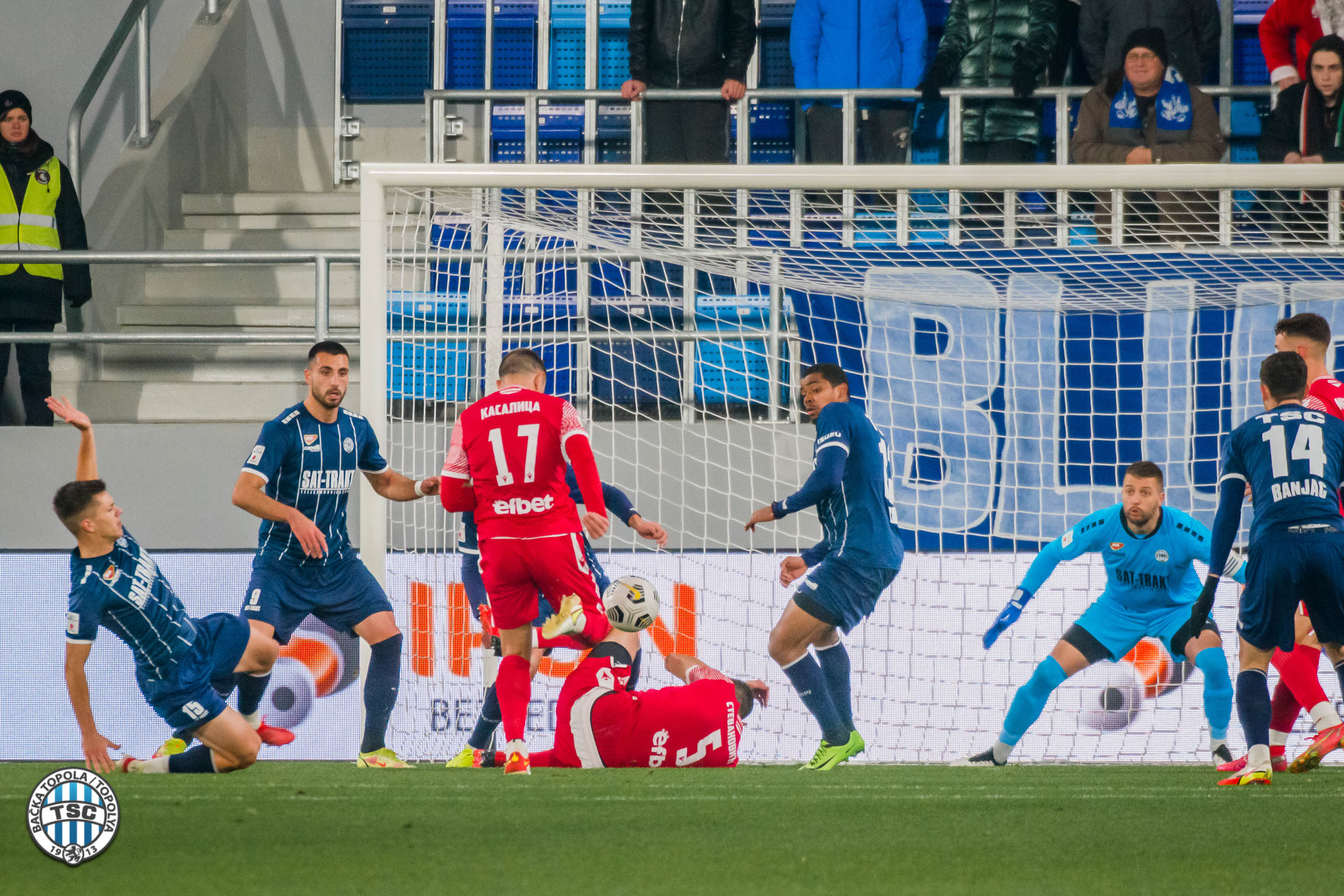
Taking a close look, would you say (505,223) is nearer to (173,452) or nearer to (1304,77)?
(173,452)

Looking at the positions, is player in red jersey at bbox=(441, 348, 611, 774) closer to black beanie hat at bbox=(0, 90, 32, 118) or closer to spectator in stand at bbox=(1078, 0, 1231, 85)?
Result: black beanie hat at bbox=(0, 90, 32, 118)

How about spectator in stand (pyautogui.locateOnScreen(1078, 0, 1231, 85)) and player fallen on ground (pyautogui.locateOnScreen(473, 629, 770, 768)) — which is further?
spectator in stand (pyautogui.locateOnScreen(1078, 0, 1231, 85))

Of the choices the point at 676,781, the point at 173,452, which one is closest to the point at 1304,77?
the point at 676,781

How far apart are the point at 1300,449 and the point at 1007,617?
1.64 meters

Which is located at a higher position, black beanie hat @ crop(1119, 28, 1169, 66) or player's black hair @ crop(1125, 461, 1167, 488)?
black beanie hat @ crop(1119, 28, 1169, 66)

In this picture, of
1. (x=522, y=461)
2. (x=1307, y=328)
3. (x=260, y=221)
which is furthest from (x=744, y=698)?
(x=260, y=221)

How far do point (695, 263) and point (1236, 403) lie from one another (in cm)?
292

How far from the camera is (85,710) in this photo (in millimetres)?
5312

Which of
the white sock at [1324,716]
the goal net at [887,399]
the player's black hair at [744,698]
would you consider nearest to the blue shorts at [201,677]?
the goal net at [887,399]

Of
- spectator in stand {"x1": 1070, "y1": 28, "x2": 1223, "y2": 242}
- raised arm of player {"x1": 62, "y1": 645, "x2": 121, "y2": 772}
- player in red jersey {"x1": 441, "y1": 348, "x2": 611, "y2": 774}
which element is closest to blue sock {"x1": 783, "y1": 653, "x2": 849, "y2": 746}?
player in red jersey {"x1": 441, "y1": 348, "x2": 611, "y2": 774}

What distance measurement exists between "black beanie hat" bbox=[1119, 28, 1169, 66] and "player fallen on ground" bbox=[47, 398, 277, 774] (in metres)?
5.81

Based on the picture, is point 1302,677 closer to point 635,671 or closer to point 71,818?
point 635,671

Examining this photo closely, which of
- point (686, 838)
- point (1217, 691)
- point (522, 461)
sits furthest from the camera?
point (1217, 691)

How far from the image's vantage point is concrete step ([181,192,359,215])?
10453 mm
